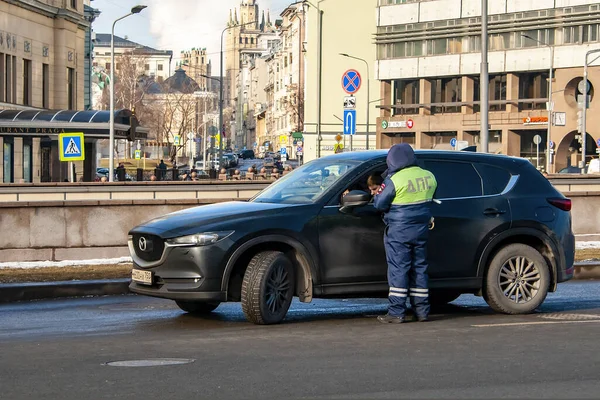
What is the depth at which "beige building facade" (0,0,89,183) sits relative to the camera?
172 feet

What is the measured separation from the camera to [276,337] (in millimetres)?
9203

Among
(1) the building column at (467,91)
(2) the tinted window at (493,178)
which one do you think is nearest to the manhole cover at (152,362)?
(2) the tinted window at (493,178)

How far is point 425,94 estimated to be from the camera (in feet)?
291

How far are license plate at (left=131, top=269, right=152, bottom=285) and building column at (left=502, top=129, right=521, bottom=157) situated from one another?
7276 cm

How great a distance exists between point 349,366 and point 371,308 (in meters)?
4.25

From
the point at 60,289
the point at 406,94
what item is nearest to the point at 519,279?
the point at 60,289

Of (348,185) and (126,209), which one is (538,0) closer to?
(126,209)

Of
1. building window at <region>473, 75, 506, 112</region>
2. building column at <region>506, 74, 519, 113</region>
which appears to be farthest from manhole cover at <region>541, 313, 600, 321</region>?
building window at <region>473, 75, 506, 112</region>

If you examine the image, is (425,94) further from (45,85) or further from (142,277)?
(142,277)

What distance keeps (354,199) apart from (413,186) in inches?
22.4

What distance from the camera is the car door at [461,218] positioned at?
421 inches

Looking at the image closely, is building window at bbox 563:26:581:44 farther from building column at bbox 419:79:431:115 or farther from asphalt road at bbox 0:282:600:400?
asphalt road at bbox 0:282:600:400

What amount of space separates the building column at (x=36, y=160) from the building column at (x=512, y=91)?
133 ft

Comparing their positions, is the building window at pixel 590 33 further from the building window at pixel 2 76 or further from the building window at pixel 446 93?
the building window at pixel 2 76
